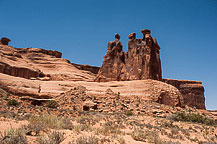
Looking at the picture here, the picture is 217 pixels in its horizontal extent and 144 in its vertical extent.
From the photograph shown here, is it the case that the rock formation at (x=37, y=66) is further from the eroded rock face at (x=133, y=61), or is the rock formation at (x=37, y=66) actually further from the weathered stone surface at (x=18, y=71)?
the eroded rock face at (x=133, y=61)

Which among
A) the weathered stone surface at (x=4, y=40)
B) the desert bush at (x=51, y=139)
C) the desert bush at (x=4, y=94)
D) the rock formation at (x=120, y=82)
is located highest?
the weathered stone surface at (x=4, y=40)

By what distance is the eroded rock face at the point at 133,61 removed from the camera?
3500cm

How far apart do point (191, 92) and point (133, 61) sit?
55460 millimetres

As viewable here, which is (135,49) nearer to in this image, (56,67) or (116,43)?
(116,43)

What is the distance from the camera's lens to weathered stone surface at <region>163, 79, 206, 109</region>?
7919cm

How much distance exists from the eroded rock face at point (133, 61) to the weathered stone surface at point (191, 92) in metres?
44.9

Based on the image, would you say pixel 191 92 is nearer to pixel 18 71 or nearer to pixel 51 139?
pixel 18 71

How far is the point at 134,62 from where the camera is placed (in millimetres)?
36469

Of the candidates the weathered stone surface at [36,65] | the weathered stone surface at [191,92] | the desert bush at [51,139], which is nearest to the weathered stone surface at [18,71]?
the weathered stone surface at [36,65]

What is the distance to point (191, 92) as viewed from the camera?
80312mm

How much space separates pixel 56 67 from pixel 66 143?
5801cm

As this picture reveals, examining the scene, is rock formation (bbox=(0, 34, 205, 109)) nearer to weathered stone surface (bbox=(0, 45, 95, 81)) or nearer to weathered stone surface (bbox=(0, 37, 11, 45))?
weathered stone surface (bbox=(0, 45, 95, 81))

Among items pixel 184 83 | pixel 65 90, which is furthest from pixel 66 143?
pixel 184 83

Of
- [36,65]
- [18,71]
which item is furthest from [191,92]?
[18,71]
